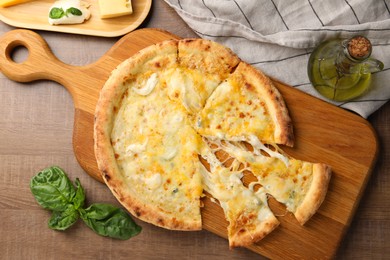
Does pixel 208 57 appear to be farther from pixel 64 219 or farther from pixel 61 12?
pixel 64 219

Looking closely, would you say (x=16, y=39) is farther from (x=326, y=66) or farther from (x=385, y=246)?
(x=385, y=246)

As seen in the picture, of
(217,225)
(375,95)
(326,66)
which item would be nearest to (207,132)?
(217,225)

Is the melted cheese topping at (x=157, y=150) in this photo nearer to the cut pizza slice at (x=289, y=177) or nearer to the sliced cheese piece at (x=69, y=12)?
the cut pizza slice at (x=289, y=177)

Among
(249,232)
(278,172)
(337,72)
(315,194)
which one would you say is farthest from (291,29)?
(249,232)

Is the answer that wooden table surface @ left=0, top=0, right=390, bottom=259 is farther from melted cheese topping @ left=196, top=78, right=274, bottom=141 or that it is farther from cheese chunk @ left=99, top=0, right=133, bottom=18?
melted cheese topping @ left=196, top=78, right=274, bottom=141

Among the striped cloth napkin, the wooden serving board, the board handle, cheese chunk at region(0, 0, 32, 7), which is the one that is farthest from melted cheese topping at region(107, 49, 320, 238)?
cheese chunk at region(0, 0, 32, 7)
